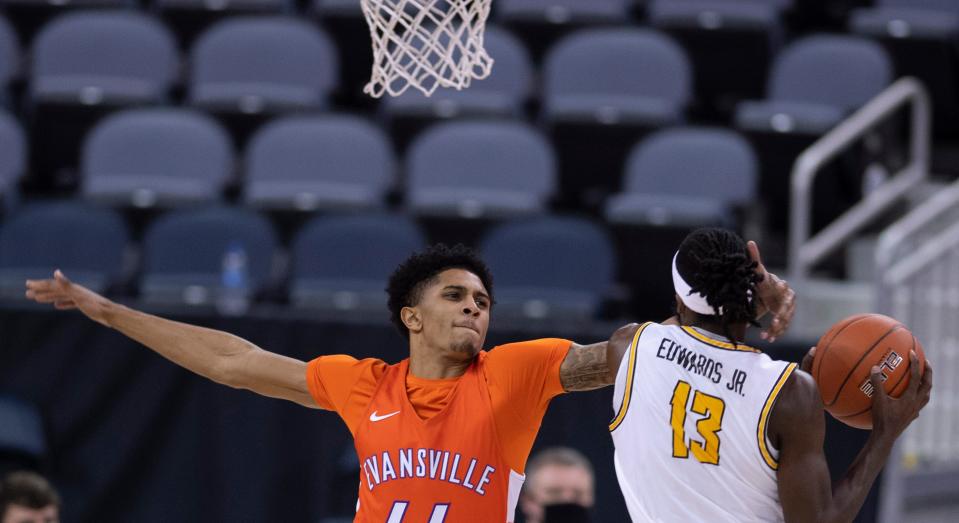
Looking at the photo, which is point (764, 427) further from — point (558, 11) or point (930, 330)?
point (558, 11)

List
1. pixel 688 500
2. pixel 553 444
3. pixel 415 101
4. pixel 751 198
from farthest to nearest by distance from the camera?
pixel 415 101
pixel 751 198
pixel 553 444
pixel 688 500

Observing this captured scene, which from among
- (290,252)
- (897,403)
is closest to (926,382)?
(897,403)

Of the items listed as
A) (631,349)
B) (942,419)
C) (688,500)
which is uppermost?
(631,349)

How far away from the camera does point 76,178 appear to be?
10078 mm

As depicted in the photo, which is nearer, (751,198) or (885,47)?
(751,198)

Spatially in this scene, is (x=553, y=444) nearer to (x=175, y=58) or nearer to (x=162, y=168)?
(x=162, y=168)

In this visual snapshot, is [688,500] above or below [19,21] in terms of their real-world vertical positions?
below

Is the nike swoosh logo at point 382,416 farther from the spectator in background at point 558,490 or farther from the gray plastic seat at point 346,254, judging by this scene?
the gray plastic seat at point 346,254

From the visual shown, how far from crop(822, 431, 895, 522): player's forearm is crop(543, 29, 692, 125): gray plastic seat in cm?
632

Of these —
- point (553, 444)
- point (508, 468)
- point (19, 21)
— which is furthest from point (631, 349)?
point (19, 21)

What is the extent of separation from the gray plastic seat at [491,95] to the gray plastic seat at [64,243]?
2317 mm

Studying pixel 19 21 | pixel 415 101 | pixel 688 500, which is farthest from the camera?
pixel 19 21

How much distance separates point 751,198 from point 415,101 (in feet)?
8.18

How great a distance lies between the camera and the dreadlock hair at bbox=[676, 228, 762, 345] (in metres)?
3.93
